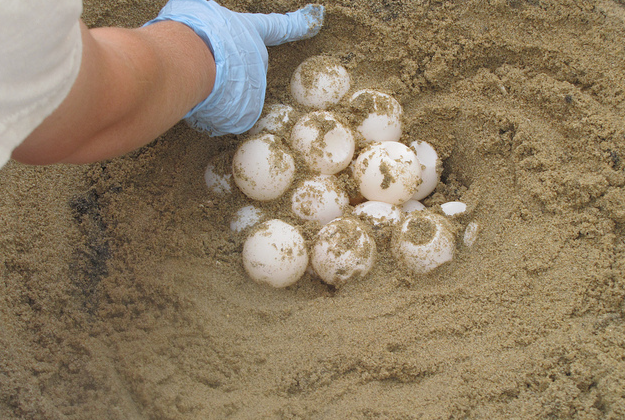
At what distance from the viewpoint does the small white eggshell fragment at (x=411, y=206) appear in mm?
1887

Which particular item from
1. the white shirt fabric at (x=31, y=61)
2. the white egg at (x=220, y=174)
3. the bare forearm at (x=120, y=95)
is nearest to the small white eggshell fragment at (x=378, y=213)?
the white egg at (x=220, y=174)

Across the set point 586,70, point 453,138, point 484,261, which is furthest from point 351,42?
point 484,261

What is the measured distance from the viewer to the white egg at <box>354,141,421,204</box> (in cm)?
175

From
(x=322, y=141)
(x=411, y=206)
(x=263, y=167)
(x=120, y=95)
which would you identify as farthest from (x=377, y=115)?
(x=120, y=95)

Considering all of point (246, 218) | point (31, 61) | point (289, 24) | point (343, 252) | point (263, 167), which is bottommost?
point (246, 218)

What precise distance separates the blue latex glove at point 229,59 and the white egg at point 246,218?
11.3 inches

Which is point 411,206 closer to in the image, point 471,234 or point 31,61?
point 471,234

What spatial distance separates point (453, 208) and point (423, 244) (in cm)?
27

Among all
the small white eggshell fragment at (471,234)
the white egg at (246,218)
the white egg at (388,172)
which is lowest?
the white egg at (246,218)

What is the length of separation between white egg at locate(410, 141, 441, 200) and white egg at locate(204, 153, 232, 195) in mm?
715

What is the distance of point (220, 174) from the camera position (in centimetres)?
186

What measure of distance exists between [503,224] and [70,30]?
4.67 feet

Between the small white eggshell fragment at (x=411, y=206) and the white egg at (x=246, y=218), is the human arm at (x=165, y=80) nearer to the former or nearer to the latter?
the white egg at (x=246, y=218)

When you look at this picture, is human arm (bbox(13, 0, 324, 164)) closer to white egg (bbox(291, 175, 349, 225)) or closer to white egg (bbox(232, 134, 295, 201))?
white egg (bbox(232, 134, 295, 201))
